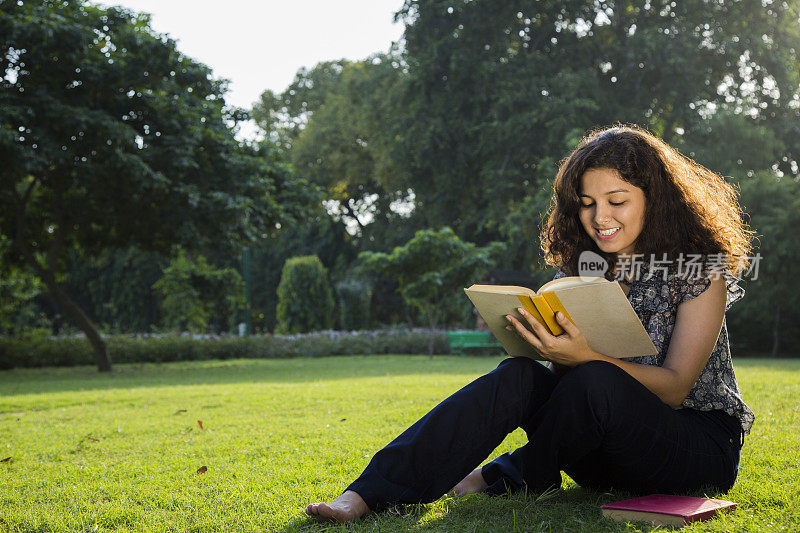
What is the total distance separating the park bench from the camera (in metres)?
19.9

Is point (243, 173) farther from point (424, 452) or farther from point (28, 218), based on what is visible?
point (424, 452)

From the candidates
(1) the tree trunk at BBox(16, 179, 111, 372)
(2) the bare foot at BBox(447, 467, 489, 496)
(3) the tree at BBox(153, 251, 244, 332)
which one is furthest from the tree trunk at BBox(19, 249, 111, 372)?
(2) the bare foot at BBox(447, 467, 489, 496)

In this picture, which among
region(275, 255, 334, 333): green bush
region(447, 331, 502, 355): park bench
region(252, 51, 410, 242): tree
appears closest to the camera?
region(447, 331, 502, 355): park bench

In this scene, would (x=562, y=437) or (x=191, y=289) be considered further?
(x=191, y=289)

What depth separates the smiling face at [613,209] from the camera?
2.69 metres

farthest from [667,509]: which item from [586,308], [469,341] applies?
[469,341]

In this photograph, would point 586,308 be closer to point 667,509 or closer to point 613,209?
point 613,209

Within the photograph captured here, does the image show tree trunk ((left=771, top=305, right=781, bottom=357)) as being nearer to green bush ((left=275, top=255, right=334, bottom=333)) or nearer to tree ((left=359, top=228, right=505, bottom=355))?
tree ((left=359, top=228, right=505, bottom=355))

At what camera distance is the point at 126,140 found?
12.2m

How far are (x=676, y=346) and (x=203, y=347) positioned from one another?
18.3 m

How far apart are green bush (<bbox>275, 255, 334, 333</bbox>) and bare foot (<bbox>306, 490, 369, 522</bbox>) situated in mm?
22977

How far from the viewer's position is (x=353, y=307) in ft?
91.6

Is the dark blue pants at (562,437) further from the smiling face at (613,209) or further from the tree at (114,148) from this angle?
the tree at (114,148)

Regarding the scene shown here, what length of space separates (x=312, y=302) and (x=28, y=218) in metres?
11.8
